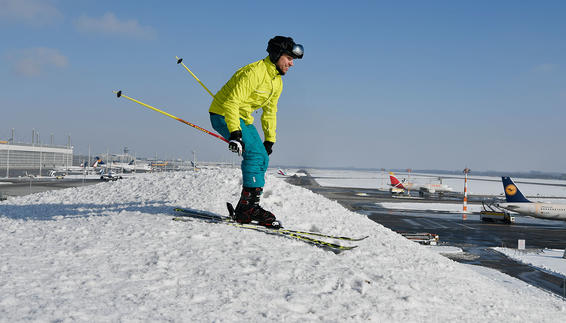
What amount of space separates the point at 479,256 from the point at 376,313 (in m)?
16.4

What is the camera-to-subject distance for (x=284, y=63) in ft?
19.8

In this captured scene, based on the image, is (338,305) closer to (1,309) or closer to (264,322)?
(264,322)

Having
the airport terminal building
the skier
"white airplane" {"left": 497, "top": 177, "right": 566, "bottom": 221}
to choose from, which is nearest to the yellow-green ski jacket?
the skier

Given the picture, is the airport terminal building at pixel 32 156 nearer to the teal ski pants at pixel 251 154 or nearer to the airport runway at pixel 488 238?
the airport runway at pixel 488 238

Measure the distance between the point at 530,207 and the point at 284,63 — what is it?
3533cm

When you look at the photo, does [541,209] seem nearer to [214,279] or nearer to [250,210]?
[250,210]

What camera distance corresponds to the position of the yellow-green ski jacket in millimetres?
5465

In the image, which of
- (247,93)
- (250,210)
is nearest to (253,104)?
(247,93)

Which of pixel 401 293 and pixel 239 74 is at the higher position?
pixel 239 74

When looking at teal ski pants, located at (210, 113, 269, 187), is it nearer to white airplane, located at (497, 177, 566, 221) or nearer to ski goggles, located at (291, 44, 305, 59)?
ski goggles, located at (291, 44, 305, 59)

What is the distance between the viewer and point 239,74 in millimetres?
5754

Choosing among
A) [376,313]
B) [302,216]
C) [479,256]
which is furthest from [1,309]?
[479,256]

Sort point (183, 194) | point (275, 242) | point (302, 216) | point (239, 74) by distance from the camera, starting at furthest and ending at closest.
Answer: point (183, 194) < point (302, 216) < point (239, 74) < point (275, 242)

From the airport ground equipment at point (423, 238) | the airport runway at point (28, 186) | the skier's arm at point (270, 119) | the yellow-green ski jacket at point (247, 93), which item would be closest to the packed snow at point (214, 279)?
the yellow-green ski jacket at point (247, 93)
